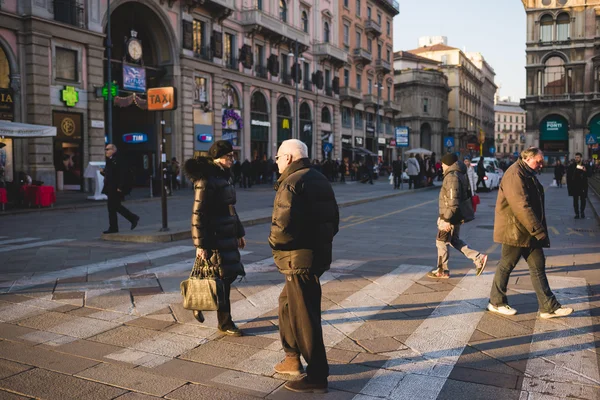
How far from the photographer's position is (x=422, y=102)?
250 ft

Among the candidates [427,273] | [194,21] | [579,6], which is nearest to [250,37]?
[194,21]

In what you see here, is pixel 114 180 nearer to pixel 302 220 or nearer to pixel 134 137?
pixel 302 220

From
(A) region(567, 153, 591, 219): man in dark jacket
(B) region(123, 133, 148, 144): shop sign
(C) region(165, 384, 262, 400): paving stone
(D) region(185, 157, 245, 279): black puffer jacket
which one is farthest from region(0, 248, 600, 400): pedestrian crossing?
(B) region(123, 133, 148, 144): shop sign

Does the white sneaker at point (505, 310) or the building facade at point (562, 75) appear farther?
the building facade at point (562, 75)

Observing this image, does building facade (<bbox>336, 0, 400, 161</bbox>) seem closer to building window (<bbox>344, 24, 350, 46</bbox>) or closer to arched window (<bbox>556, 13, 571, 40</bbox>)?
building window (<bbox>344, 24, 350, 46</bbox>)

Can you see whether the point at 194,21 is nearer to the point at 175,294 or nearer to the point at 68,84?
the point at 68,84

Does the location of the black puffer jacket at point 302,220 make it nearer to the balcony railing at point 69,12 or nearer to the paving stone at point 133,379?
the paving stone at point 133,379

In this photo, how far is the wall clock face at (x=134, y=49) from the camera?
93.8 feet

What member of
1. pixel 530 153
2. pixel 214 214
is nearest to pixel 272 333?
pixel 214 214

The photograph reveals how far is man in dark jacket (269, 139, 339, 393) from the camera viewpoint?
3.72 metres

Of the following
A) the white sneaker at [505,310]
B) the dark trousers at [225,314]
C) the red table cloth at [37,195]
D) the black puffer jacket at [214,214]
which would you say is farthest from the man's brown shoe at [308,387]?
the red table cloth at [37,195]

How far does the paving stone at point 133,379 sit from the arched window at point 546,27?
6900cm

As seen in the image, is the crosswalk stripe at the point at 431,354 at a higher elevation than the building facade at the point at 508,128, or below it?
below

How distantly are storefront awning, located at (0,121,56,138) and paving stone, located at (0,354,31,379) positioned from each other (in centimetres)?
1450
